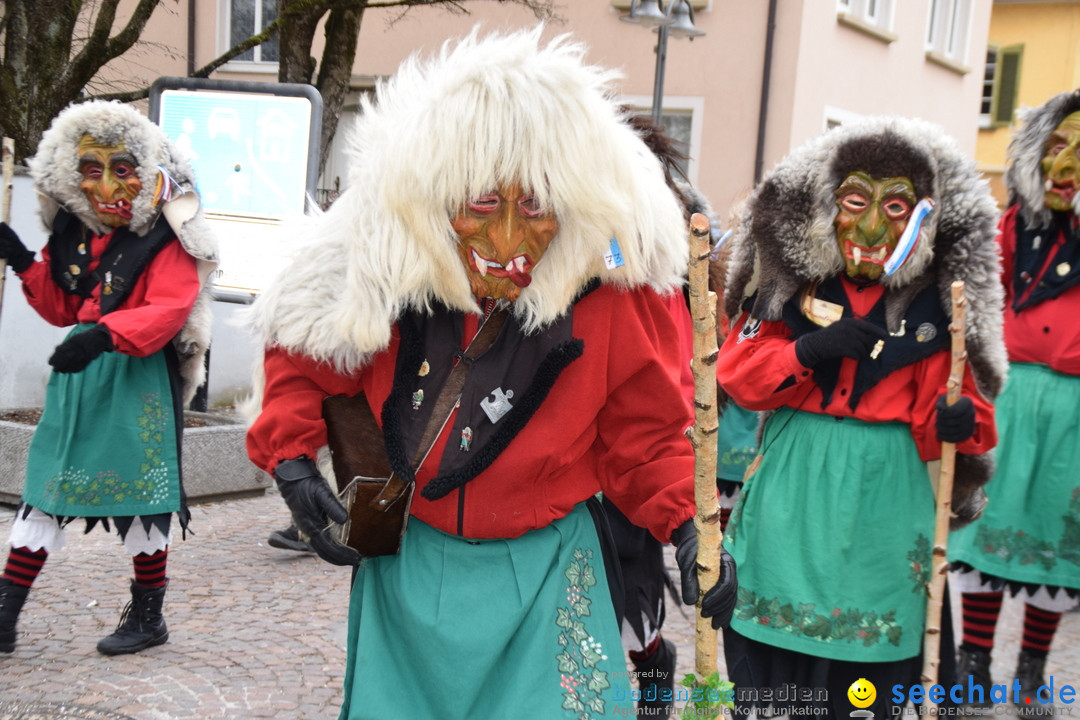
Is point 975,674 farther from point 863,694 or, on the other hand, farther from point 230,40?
point 230,40

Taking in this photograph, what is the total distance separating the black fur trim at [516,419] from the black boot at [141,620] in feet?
8.18

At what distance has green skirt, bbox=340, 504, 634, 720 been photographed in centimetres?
226

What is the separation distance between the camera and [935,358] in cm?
324

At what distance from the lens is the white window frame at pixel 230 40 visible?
15.0 metres

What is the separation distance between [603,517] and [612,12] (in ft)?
41.7

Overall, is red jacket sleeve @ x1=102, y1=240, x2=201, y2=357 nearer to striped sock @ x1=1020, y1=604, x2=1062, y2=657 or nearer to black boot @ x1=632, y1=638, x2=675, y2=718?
black boot @ x1=632, y1=638, x2=675, y2=718

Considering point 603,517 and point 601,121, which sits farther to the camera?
point 603,517

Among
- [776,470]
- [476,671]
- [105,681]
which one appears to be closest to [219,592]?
[105,681]

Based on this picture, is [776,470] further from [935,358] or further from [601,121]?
[601,121]

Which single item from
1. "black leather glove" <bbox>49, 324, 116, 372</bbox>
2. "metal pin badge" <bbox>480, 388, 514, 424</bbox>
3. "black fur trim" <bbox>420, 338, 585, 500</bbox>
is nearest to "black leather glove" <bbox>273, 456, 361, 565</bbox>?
"black fur trim" <bbox>420, 338, 585, 500</bbox>

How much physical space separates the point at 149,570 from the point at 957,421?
306 cm

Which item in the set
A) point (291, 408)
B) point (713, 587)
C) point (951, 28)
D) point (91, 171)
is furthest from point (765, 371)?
point (951, 28)

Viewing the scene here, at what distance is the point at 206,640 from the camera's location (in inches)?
179

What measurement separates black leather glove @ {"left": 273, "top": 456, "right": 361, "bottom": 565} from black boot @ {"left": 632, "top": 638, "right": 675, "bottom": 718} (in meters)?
1.67
